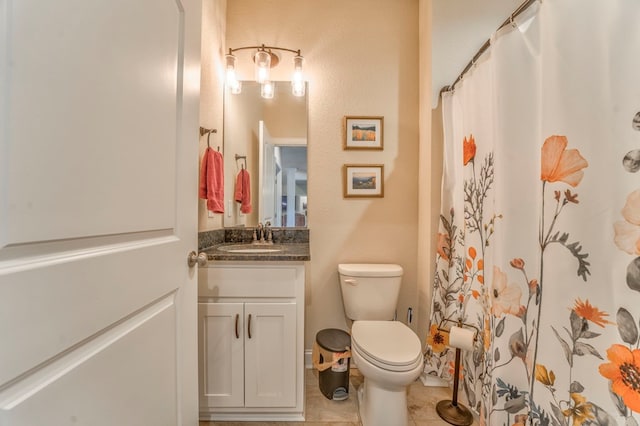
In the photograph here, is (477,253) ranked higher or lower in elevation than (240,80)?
lower

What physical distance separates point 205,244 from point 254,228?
379 millimetres

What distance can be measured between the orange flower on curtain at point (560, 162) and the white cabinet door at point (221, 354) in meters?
1.36

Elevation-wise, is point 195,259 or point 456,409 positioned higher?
point 195,259

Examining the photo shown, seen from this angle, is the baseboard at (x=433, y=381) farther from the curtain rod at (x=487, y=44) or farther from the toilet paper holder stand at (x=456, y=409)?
the curtain rod at (x=487, y=44)

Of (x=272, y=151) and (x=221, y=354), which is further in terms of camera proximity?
(x=272, y=151)

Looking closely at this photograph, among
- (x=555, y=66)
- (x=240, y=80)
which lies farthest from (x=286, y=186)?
(x=555, y=66)

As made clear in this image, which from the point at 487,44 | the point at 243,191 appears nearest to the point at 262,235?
the point at 243,191

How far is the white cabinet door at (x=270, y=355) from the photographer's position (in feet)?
4.36

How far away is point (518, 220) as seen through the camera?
97 cm

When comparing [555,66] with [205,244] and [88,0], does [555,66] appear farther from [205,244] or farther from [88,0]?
[205,244]

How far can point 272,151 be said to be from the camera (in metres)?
1.90

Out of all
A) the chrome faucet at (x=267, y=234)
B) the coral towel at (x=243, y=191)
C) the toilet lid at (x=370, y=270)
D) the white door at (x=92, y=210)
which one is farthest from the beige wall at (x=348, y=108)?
the white door at (x=92, y=210)

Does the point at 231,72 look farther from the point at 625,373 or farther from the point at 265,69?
the point at 625,373

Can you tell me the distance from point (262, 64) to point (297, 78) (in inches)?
9.8
